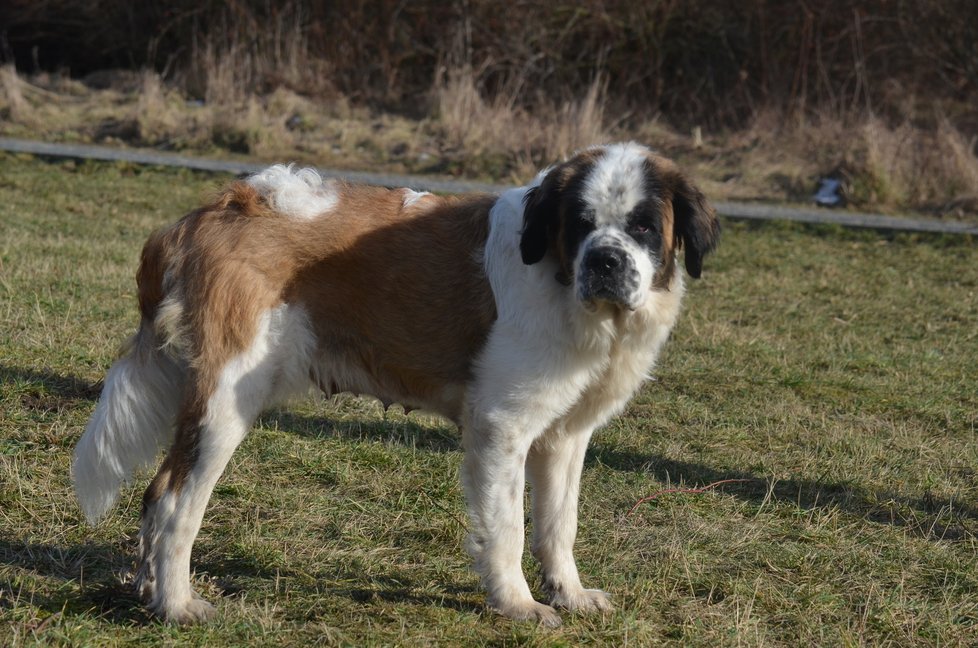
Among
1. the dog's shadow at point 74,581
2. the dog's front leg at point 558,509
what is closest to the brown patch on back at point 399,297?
the dog's front leg at point 558,509

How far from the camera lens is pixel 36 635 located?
3.51 meters

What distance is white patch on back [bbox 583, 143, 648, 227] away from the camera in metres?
3.88

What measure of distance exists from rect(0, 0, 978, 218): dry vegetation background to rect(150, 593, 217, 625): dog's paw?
34.9 feet

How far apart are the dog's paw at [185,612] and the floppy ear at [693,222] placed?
206 cm

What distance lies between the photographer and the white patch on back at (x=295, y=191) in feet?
13.3

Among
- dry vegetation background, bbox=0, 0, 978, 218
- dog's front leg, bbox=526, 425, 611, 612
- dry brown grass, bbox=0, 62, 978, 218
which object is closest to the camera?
dog's front leg, bbox=526, 425, 611, 612

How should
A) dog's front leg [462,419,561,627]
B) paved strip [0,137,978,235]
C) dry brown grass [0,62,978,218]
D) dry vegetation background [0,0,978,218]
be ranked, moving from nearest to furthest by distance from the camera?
dog's front leg [462,419,561,627], paved strip [0,137,978,235], dry brown grass [0,62,978,218], dry vegetation background [0,0,978,218]

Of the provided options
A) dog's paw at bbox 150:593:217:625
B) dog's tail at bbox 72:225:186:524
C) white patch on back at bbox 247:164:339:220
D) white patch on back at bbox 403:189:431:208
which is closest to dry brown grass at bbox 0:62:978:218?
white patch on back at bbox 403:189:431:208

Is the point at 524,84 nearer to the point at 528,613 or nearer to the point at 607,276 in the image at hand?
the point at 607,276

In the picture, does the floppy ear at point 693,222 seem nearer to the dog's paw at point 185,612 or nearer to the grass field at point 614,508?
the grass field at point 614,508

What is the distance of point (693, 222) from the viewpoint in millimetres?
4066

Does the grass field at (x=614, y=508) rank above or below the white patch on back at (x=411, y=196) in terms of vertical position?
below

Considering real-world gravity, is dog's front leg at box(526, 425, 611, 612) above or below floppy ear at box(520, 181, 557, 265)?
below

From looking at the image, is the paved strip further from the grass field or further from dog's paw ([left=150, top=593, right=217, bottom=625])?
dog's paw ([left=150, top=593, right=217, bottom=625])
